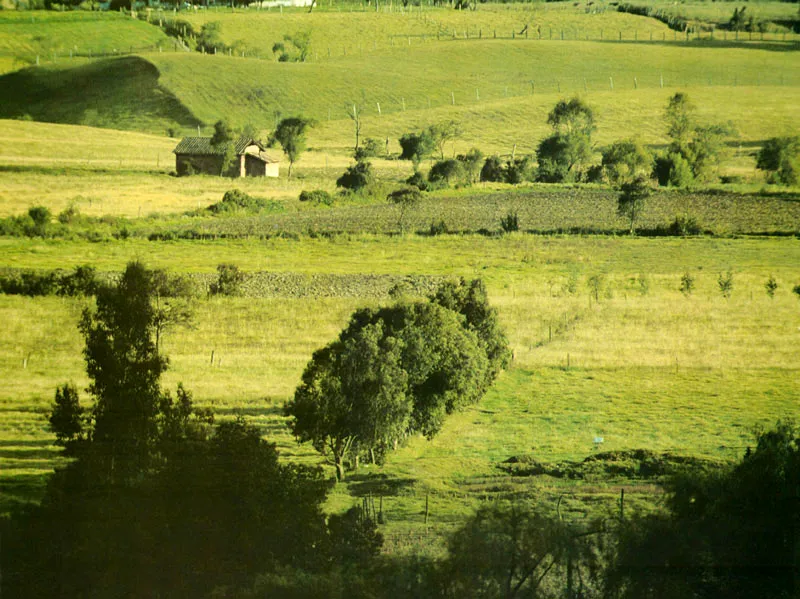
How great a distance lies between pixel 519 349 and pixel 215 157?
3.71 metres

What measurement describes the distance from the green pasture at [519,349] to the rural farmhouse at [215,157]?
784 mm

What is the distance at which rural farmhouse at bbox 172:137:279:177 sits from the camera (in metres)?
11.1

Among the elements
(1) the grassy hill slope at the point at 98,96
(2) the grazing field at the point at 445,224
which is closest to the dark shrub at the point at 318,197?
(2) the grazing field at the point at 445,224

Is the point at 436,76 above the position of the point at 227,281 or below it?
above

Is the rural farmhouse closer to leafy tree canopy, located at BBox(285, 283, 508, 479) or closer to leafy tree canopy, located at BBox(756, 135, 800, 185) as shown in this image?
leafy tree canopy, located at BBox(285, 283, 508, 479)

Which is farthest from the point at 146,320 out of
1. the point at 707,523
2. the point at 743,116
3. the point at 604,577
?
the point at 743,116

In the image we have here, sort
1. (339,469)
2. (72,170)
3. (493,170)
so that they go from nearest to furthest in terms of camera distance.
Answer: (339,469)
(72,170)
(493,170)

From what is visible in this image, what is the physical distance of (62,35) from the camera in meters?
10.2

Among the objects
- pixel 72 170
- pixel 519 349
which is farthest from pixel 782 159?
pixel 72 170

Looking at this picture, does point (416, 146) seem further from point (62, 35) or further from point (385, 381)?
point (62, 35)

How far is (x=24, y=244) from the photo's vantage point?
10625 millimetres

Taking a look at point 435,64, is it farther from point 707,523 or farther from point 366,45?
point 707,523

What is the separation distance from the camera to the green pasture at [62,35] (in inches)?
401

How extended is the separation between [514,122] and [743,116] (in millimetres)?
2390
